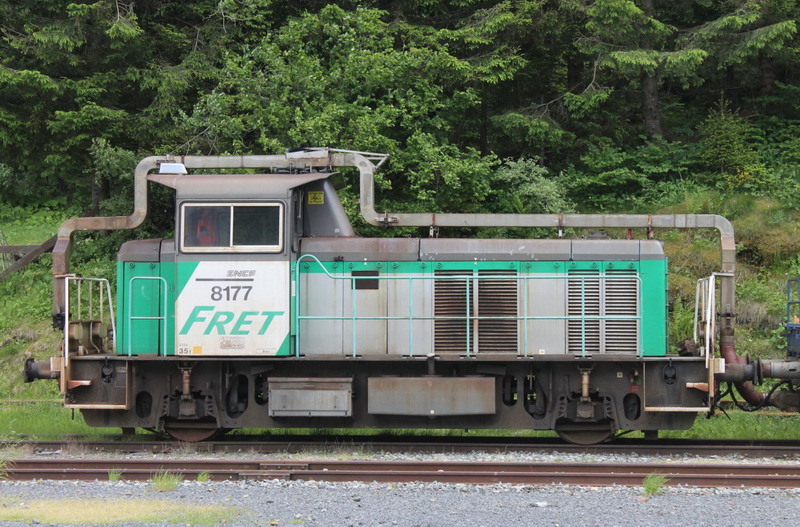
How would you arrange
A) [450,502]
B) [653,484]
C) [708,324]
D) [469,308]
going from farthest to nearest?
[469,308] < [708,324] < [653,484] < [450,502]

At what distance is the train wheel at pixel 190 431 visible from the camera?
1129cm

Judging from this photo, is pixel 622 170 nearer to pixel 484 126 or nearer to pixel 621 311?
pixel 484 126

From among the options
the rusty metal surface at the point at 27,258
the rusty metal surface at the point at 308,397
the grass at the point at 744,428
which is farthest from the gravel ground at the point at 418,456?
the rusty metal surface at the point at 27,258

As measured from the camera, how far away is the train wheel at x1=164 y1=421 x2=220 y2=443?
11289mm

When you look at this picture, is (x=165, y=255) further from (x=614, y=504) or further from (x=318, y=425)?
(x=614, y=504)

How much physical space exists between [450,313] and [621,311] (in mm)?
2353

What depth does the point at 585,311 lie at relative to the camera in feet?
37.0

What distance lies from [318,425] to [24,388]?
335 inches

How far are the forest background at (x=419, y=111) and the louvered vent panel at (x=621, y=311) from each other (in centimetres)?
629

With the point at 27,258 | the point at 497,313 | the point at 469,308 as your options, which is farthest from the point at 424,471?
the point at 27,258

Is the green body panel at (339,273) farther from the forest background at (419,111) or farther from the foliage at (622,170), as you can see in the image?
the foliage at (622,170)

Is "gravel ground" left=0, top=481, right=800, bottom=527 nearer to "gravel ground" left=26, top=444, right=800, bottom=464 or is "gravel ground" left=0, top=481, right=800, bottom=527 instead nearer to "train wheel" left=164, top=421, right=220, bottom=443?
"gravel ground" left=26, top=444, right=800, bottom=464

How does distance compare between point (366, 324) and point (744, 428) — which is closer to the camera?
point (366, 324)

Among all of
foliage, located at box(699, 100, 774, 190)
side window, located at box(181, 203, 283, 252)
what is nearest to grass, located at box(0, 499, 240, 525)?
side window, located at box(181, 203, 283, 252)
